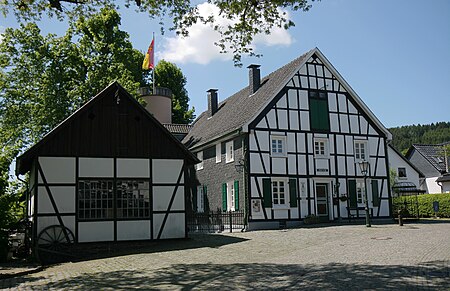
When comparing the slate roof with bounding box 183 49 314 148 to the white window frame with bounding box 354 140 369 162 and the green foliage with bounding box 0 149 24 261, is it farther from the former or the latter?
the green foliage with bounding box 0 149 24 261

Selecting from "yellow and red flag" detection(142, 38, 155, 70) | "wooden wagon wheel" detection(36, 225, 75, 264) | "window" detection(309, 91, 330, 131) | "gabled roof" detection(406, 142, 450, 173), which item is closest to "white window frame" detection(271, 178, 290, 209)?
"window" detection(309, 91, 330, 131)

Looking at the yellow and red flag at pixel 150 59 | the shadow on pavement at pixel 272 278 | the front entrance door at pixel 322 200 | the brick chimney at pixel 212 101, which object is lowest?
the shadow on pavement at pixel 272 278

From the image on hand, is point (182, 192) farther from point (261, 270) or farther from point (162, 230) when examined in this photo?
point (261, 270)

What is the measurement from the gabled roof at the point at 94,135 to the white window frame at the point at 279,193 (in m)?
6.84

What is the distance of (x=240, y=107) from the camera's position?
29.0m

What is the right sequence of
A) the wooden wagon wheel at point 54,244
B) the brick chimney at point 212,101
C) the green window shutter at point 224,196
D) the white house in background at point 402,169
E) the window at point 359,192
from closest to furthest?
the wooden wagon wheel at point 54,244 < the green window shutter at point 224,196 < the window at point 359,192 < the brick chimney at point 212,101 < the white house in background at point 402,169

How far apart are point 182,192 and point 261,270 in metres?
7.95

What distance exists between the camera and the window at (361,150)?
2850 centimetres

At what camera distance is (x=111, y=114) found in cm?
1867

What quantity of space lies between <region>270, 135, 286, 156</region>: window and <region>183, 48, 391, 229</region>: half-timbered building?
5 centimetres

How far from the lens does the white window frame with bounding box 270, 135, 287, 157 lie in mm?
25703

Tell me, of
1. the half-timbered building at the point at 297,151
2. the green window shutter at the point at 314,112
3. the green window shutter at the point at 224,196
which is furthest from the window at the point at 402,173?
the green window shutter at the point at 224,196

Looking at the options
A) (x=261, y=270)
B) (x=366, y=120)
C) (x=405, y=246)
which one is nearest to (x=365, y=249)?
(x=405, y=246)

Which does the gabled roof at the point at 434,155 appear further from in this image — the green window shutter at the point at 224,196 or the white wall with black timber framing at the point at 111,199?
the white wall with black timber framing at the point at 111,199
